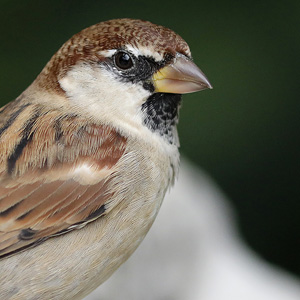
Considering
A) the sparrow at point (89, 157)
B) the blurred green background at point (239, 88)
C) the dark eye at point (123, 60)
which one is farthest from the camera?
the blurred green background at point (239, 88)

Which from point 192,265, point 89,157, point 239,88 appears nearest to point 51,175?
point 89,157

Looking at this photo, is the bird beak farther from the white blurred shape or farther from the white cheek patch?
the white blurred shape

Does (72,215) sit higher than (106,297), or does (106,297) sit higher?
(72,215)

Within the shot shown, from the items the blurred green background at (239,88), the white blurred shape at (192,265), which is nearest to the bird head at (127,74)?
the white blurred shape at (192,265)

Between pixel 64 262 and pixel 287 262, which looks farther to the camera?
pixel 287 262

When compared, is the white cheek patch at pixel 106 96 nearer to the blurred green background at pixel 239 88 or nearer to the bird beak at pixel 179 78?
the bird beak at pixel 179 78

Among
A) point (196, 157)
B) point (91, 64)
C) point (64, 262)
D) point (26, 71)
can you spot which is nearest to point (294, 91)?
point (196, 157)

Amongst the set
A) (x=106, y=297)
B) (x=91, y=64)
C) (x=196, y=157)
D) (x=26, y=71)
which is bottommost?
(x=106, y=297)

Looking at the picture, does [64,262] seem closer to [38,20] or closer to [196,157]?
[196,157]
